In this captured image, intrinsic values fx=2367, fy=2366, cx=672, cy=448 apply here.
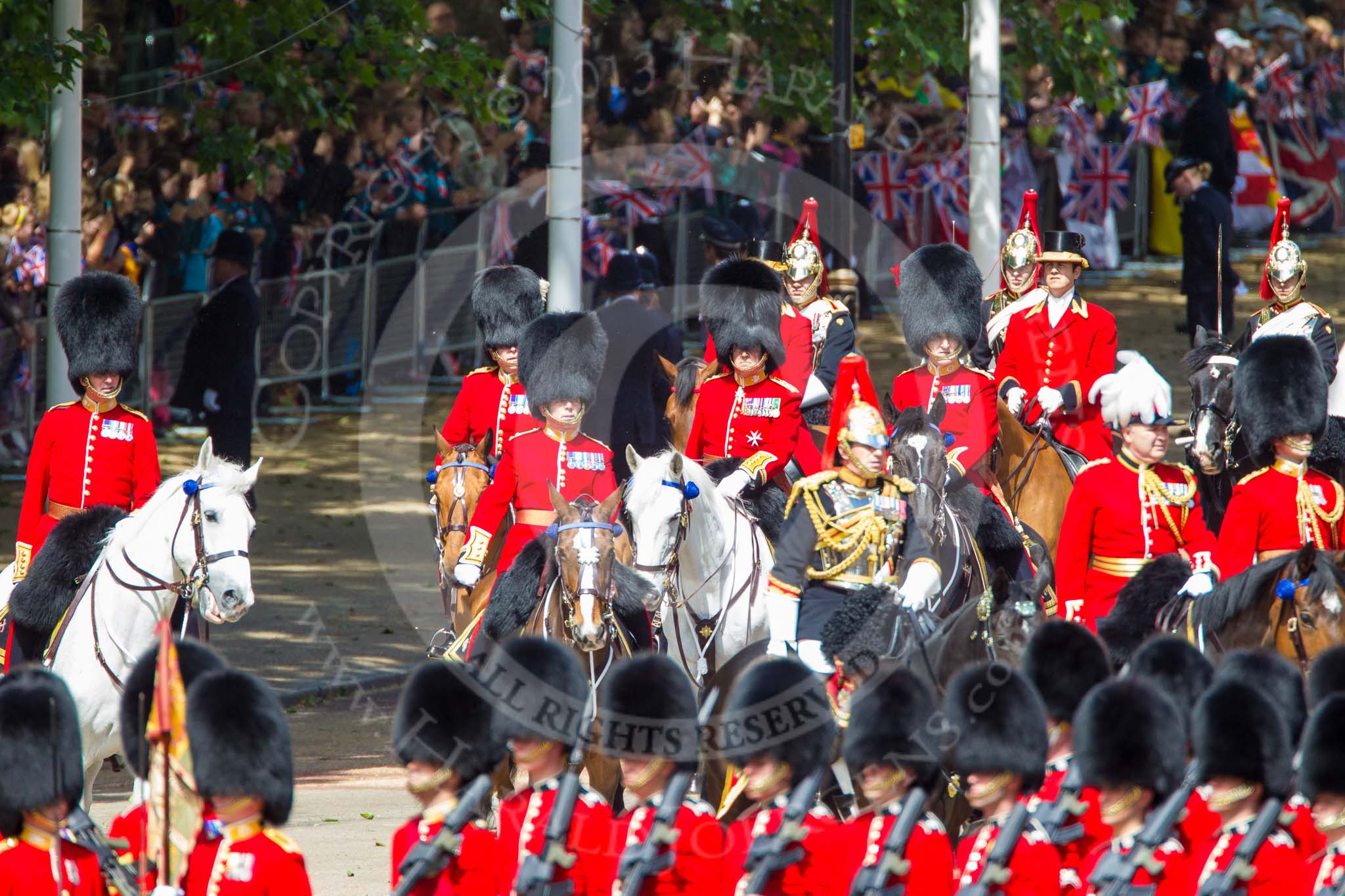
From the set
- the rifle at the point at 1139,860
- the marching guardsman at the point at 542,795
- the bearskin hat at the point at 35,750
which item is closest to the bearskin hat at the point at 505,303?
the marching guardsman at the point at 542,795

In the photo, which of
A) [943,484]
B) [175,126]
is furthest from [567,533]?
[175,126]

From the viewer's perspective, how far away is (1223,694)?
670 centimetres

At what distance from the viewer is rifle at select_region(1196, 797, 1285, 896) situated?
6242 mm

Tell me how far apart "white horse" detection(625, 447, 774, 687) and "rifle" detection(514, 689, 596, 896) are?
2528 millimetres

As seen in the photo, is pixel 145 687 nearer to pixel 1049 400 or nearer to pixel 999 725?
pixel 999 725

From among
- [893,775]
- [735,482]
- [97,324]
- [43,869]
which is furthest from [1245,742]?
[97,324]

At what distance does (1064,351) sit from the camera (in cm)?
1242

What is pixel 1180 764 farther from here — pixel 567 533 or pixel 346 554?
pixel 346 554

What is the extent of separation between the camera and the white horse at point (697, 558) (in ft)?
29.2

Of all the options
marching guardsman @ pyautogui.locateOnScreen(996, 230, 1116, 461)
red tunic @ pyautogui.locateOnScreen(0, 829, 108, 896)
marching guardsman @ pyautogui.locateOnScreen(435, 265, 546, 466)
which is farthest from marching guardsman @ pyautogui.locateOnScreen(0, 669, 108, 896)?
marching guardsman @ pyautogui.locateOnScreen(996, 230, 1116, 461)

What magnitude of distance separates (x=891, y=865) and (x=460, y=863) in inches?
44.9

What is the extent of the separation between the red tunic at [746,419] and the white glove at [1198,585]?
219cm

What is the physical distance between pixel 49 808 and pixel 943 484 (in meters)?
4.40

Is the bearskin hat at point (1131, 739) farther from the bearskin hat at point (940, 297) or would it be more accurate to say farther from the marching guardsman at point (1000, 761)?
the bearskin hat at point (940, 297)
